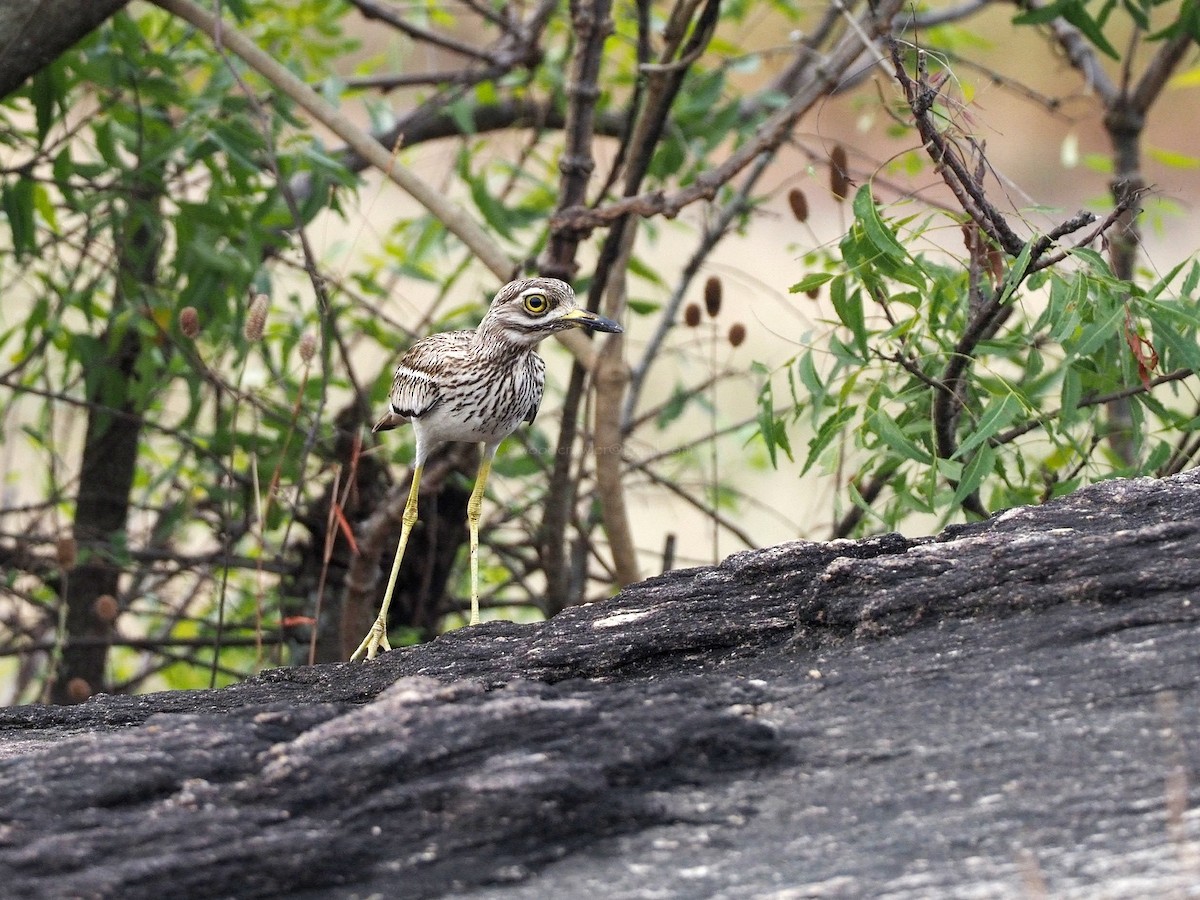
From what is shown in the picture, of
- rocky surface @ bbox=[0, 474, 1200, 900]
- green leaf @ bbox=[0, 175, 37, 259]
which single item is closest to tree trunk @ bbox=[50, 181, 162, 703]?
green leaf @ bbox=[0, 175, 37, 259]

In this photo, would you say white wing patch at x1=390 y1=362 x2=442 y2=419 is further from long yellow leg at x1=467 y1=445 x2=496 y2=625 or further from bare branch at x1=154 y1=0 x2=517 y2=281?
bare branch at x1=154 y1=0 x2=517 y2=281

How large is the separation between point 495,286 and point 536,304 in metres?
3.52

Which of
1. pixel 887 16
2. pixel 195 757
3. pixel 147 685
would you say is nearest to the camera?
pixel 195 757

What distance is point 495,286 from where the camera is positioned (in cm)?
775

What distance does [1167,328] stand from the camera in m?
3.49

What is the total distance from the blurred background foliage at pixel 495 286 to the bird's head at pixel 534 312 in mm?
374

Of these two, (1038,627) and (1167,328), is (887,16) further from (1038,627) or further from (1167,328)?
(1038,627)

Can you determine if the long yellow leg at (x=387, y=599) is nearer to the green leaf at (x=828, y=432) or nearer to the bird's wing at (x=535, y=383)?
the bird's wing at (x=535, y=383)

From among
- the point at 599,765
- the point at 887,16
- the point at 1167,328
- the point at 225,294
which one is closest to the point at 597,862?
the point at 599,765

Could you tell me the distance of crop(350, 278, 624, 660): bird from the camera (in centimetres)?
429

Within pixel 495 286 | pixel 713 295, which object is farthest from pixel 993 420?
pixel 495 286

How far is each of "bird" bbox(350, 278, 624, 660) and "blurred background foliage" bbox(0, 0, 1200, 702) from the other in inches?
10.6

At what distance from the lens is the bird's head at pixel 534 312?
14.0 ft

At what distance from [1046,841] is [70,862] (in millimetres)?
1389
